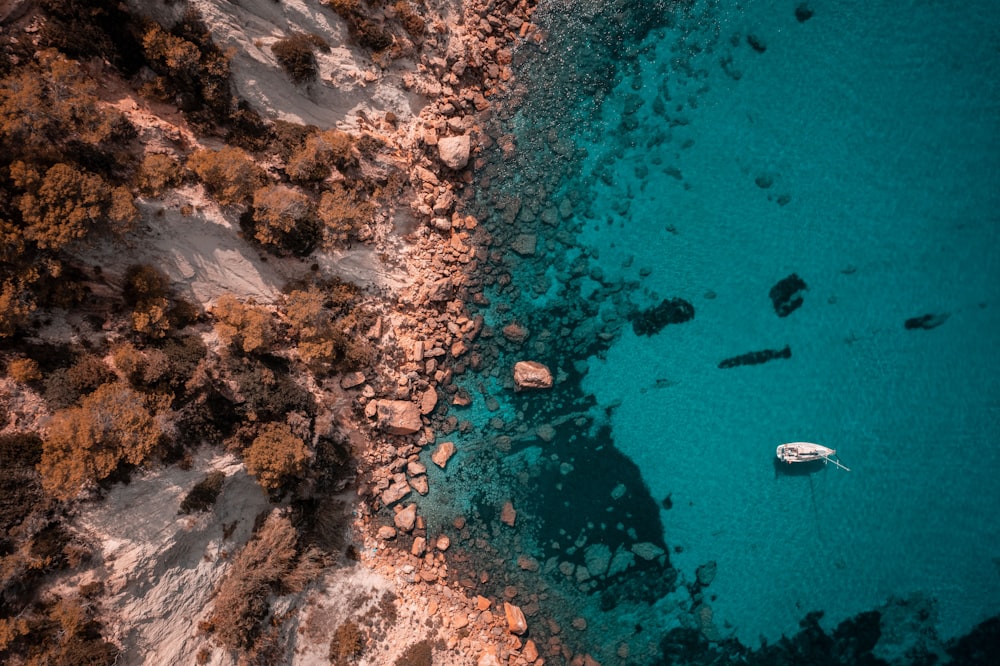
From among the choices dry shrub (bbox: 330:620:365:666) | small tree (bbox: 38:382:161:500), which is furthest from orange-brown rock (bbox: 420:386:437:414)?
small tree (bbox: 38:382:161:500)

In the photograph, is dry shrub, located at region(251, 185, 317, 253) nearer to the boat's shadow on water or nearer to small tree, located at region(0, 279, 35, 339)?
small tree, located at region(0, 279, 35, 339)

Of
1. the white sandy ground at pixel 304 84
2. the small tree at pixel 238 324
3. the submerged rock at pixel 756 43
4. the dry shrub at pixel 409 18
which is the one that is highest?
the submerged rock at pixel 756 43

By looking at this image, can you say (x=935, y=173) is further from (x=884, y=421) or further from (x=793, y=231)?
(x=884, y=421)

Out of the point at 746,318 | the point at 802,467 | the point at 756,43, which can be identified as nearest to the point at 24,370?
the point at 746,318

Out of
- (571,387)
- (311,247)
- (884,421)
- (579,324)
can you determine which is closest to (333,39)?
(311,247)

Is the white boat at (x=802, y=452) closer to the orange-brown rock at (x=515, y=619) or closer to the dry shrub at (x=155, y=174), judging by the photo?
the orange-brown rock at (x=515, y=619)

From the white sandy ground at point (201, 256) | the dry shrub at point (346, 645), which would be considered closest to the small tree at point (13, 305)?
the white sandy ground at point (201, 256)
